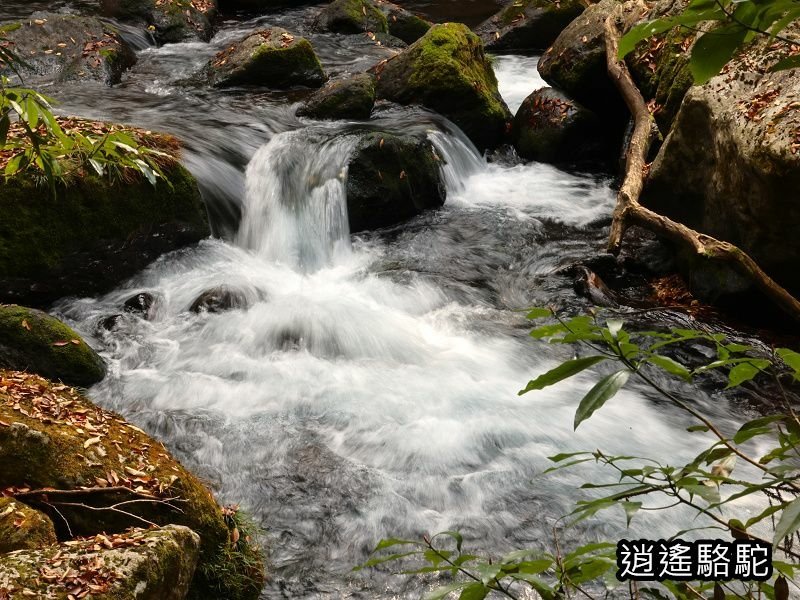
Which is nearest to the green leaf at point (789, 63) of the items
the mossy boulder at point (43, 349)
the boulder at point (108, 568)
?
the boulder at point (108, 568)

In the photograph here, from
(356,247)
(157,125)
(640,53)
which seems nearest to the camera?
(356,247)

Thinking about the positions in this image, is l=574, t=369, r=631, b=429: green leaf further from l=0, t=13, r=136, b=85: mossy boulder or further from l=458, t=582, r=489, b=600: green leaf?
l=0, t=13, r=136, b=85: mossy boulder

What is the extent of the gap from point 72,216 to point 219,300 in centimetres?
139

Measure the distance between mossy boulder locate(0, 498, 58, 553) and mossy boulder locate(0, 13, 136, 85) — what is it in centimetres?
830

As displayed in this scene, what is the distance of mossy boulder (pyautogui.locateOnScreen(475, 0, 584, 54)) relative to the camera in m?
13.3

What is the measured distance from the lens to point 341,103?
9328 millimetres

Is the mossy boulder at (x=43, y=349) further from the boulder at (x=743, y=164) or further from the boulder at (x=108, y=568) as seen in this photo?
the boulder at (x=743, y=164)

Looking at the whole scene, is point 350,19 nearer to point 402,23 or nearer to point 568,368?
point 402,23

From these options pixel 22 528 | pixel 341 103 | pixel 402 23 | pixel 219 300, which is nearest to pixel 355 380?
pixel 219 300

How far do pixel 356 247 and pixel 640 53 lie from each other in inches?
177

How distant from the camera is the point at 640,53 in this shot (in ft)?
29.0

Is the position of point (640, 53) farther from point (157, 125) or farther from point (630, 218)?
point (157, 125)

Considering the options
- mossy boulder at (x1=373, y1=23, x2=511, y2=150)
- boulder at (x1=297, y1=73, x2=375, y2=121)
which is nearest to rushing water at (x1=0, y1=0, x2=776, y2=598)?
boulder at (x1=297, y1=73, x2=375, y2=121)

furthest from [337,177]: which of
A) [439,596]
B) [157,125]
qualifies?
[439,596]
